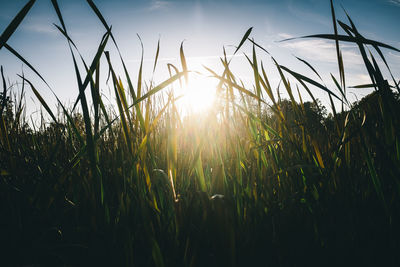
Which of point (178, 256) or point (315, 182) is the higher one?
point (315, 182)

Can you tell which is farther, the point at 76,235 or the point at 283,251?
the point at 76,235

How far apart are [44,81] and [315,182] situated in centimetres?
90

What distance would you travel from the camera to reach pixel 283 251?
0.61m

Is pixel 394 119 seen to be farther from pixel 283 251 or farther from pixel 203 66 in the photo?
pixel 203 66

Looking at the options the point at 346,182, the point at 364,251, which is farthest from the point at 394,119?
the point at 364,251

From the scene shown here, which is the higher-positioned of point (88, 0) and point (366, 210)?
point (88, 0)

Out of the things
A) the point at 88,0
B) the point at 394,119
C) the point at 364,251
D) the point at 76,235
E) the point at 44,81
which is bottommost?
the point at 364,251

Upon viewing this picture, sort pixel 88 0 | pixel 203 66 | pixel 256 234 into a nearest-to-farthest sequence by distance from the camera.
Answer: pixel 88 0, pixel 256 234, pixel 203 66

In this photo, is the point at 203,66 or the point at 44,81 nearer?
the point at 44,81

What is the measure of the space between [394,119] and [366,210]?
1.01ft

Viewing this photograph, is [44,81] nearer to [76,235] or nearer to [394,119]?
[76,235]

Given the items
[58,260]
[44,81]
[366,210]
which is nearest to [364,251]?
[366,210]

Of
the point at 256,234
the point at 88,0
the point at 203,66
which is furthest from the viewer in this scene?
the point at 203,66

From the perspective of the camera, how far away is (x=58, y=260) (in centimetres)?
64
